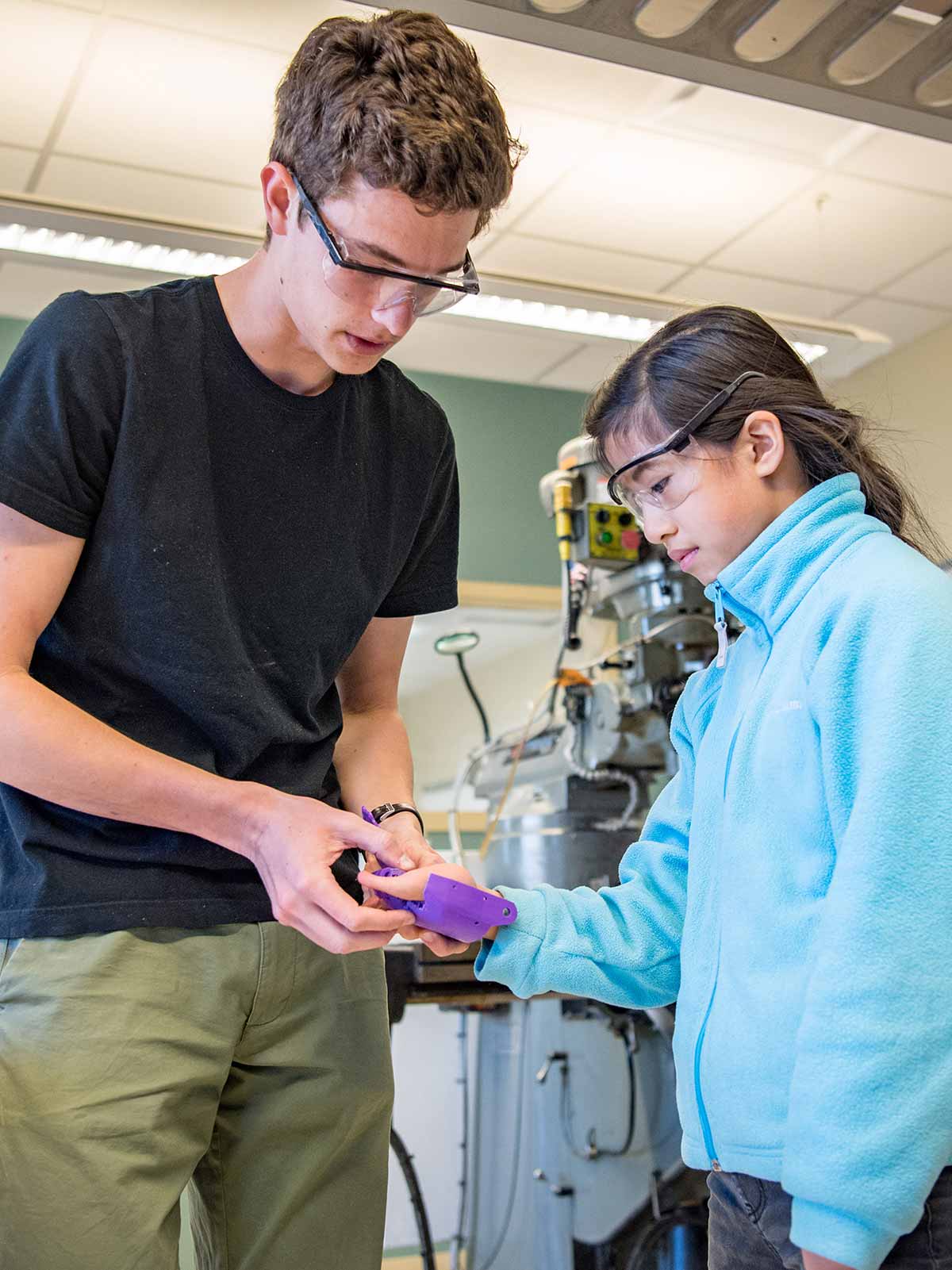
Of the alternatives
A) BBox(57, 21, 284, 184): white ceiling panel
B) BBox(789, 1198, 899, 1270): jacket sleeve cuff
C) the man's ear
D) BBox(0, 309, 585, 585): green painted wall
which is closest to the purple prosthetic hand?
BBox(789, 1198, 899, 1270): jacket sleeve cuff

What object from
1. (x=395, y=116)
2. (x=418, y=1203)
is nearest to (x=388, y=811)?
(x=395, y=116)

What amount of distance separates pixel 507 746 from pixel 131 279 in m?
1.86

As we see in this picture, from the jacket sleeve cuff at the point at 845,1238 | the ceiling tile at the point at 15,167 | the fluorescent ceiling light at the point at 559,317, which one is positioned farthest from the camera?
the fluorescent ceiling light at the point at 559,317

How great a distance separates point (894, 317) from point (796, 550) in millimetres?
3897

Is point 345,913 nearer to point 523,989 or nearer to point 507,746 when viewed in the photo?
point 523,989

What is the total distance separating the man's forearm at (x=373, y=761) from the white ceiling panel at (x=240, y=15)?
2113 mm

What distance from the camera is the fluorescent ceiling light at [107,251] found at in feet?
11.1

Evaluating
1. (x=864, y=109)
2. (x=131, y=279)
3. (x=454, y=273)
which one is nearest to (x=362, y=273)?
(x=454, y=273)

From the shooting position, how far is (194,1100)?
113 cm

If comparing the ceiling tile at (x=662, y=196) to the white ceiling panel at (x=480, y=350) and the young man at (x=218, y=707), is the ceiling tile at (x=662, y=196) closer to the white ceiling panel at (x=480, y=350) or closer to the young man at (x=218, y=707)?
the white ceiling panel at (x=480, y=350)

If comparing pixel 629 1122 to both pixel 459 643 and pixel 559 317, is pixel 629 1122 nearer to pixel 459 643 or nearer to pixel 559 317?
pixel 459 643

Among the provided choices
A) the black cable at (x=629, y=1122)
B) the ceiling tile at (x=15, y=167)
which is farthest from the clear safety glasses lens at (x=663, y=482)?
the ceiling tile at (x=15, y=167)

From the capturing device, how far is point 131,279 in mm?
3832

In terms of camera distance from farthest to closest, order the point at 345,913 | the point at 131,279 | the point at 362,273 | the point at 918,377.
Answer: the point at 918,377 → the point at 131,279 → the point at 362,273 → the point at 345,913
